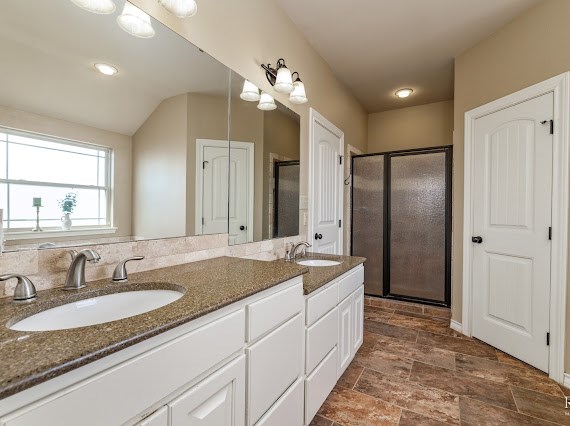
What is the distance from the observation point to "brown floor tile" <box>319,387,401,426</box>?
1.56m

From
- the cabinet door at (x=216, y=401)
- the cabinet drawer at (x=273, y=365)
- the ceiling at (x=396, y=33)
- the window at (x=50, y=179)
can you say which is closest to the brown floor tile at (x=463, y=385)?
the cabinet drawer at (x=273, y=365)

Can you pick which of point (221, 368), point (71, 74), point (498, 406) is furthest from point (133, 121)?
point (498, 406)

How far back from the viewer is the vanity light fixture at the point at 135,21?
114 cm

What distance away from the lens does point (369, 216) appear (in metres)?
3.73

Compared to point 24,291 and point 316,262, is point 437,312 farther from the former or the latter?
point 24,291

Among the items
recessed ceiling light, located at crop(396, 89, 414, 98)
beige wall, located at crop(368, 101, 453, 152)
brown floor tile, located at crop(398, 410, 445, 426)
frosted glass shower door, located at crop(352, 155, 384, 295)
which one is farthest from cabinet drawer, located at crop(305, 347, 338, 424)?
beige wall, located at crop(368, 101, 453, 152)

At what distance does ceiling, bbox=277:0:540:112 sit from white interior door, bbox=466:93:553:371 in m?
0.75

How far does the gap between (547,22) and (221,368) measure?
9.67ft

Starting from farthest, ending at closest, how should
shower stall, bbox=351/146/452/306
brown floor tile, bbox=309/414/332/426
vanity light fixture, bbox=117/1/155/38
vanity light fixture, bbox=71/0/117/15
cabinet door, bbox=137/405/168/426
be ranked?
shower stall, bbox=351/146/452/306
brown floor tile, bbox=309/414/332/426
vanity light fixture, bbox=117/1/155/38
vanity light fixture, bbox=71/0/117/15
cabinet door, bbox=137/405/168/426

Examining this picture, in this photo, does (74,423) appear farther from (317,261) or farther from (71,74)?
(317,261)

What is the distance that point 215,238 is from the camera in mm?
1646

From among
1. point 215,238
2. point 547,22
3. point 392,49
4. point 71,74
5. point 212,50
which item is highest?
point 392,49

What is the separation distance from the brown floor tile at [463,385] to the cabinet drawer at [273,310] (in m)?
1.25

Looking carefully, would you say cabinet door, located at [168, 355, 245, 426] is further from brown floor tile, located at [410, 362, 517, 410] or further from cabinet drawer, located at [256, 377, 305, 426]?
brown floor tile, located at [410, 362, 517, 410]
